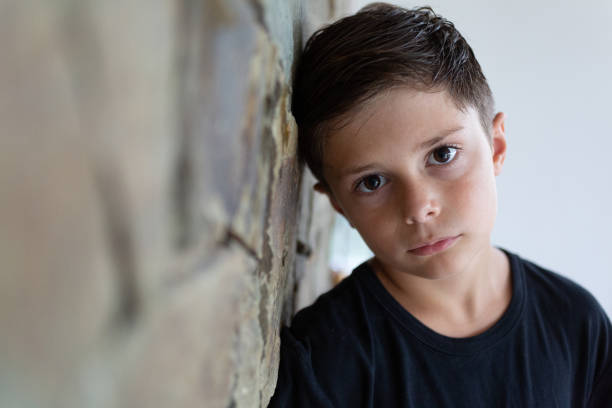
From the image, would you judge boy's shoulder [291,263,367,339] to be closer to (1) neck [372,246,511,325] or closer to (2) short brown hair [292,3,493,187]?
(1) neck [372,246,511,325]

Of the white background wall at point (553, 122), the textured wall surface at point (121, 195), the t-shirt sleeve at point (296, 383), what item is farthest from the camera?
the white background wall at point (553, 122)

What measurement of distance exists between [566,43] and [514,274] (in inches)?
42.9

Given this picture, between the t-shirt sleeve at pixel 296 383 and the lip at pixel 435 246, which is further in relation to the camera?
the lip at pixel 435 246

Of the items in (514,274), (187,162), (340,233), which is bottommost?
(340,233)

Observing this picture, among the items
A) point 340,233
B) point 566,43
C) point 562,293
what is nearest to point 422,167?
point 562,293

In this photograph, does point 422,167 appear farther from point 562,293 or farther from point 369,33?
point 562,293

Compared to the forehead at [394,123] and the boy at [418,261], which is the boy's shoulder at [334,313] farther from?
the forehead at [394,123]

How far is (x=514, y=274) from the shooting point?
0.90m

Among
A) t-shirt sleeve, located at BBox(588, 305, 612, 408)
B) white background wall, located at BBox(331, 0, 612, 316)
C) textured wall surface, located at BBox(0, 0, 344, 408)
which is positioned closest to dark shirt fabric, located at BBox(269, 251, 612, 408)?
t-shirt sleeve, located at BBox(588, 305, 612, 408)

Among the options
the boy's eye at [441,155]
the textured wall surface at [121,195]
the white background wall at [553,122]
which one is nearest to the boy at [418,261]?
the boy's eye at [441,155]

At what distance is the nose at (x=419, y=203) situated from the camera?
0.69 metres

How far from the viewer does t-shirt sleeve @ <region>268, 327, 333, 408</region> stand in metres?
0.64

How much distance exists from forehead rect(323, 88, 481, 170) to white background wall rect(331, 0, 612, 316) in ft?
2.92

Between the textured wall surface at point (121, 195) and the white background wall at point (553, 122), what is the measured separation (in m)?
1.27
